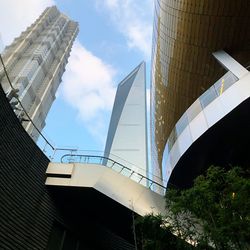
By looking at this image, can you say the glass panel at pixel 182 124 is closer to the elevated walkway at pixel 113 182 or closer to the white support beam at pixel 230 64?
the white support beam at pixel 230 64

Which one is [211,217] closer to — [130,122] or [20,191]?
[20,191]

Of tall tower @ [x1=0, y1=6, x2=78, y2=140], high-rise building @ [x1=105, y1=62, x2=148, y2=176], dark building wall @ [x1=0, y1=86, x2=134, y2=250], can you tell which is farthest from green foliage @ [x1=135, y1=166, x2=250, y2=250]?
tall tower @ [x1=0, y1=6, x2=78, y2=140]

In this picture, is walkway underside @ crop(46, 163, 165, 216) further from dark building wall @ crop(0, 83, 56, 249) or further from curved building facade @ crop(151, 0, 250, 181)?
curved building facade @ crop(151, 0, 250, 181)

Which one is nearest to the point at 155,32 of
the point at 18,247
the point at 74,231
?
the point at 74,231

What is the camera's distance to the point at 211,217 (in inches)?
289

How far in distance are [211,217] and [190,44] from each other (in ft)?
36.4

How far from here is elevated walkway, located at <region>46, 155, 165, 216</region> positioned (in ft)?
36.3

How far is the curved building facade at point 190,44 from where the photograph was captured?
1573 centimetres

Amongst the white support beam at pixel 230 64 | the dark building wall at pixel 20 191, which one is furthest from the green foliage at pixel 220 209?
the white support beam at pixel 230 64

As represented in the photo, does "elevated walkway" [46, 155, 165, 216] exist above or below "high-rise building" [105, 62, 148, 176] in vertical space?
below

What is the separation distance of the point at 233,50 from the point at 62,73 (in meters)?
61.6

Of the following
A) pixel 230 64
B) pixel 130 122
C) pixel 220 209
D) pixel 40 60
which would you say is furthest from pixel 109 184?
pixel 40 60

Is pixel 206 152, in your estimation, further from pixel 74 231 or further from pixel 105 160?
pixel 74 231

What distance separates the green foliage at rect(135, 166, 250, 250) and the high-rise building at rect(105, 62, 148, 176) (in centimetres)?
1808
